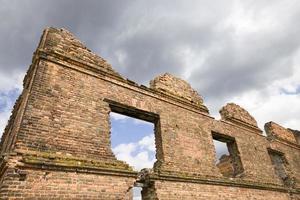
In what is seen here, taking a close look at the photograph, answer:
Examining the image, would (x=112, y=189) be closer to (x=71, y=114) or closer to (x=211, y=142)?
(x=71, y=114)

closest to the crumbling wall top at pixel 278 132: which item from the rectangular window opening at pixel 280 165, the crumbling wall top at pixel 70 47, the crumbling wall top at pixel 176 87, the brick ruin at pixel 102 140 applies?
the rectangular window opening at pixel 280 165

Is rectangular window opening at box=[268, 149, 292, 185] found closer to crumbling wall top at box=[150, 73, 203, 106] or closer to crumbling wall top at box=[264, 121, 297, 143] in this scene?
crumbling wall top at box=[264, 121, 297, 143]

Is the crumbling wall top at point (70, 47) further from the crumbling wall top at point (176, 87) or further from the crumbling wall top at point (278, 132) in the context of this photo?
the crumbling wall top at point (278, 132)

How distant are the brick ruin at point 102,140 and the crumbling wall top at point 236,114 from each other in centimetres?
14

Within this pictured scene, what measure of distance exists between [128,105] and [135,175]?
2.03m

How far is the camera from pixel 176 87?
925cm

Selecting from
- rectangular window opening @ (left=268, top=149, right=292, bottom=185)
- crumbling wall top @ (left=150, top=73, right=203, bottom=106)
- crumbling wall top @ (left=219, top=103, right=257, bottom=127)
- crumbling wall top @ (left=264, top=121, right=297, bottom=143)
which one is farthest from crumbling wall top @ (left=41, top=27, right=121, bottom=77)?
crumbling wall top @ (left=264, top=121, right=297, bottom=143)

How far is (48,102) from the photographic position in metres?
5.54

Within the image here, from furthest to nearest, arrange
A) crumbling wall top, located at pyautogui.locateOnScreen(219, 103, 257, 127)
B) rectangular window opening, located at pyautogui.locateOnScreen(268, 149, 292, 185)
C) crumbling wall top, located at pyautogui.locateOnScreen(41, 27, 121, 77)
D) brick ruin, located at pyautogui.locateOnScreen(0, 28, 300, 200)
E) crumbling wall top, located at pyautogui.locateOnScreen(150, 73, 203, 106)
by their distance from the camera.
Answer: rectangular window opening, located at pyautogui.locateOnScreen(268, 149, 292, 185), crumbling wall top, located at pyautogui.locateOnScreen(219, 103, 257, 127), crumbling wall top, located at pyautogui.locateOnScreen(150, 73, 203, 106), crumbling wall top, located at pyautogui.locateOnScreen(41, 27, 121, 77), brick ruin, located at pyautogui.locateOnScreen(0, 28, 300, 200)

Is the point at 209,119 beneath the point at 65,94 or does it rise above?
above

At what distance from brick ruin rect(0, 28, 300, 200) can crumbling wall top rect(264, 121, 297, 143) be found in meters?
2.89

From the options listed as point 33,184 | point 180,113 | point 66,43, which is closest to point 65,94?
point 66,43

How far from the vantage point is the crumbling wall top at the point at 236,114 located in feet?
34.8

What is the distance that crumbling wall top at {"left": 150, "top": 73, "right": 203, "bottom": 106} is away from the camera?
870 cm
